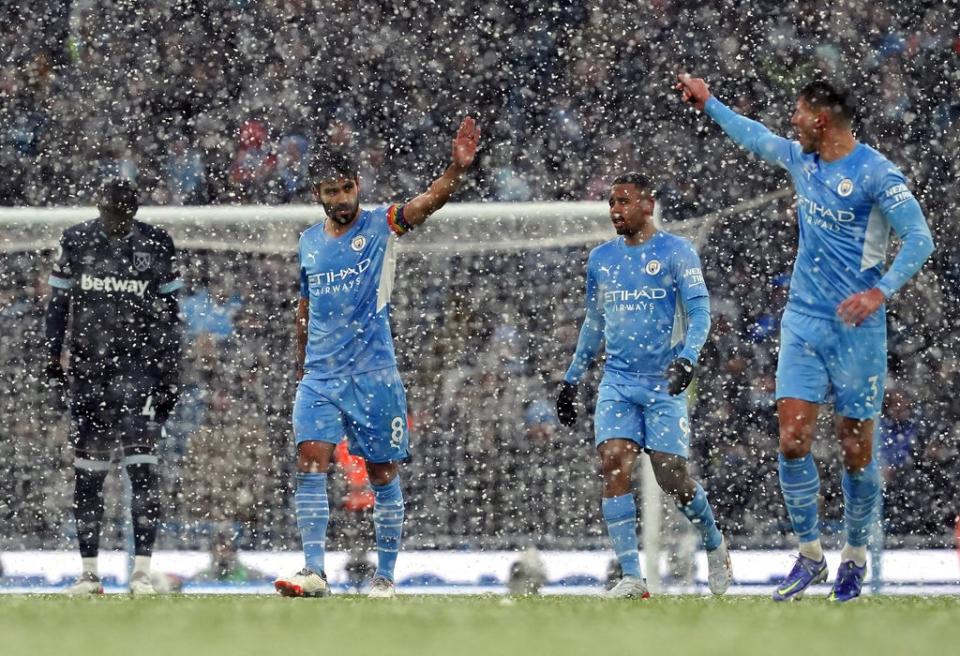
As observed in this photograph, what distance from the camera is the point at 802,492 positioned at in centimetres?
519

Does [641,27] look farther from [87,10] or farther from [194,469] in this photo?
[194,469]

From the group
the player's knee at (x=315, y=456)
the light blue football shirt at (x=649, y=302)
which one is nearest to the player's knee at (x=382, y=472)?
the player's knee at (x=315, y=456)

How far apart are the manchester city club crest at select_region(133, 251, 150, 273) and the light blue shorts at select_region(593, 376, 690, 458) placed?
1.82 m

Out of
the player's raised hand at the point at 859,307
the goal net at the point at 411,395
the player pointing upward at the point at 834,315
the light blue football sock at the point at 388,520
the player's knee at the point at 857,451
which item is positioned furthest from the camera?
the goal net at the point at 411,395

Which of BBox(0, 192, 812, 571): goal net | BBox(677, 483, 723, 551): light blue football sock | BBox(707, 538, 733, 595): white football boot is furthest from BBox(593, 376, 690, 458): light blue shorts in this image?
BBox(0, 192, 812, 571): goal net

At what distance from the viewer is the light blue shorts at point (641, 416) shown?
18.8 feet

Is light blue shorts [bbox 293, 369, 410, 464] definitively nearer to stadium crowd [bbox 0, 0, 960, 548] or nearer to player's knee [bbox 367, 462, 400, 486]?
player's knee [bbox 367, 462, 400, 486]

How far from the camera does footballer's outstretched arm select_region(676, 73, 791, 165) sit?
5229mm

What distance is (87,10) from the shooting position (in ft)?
46.5

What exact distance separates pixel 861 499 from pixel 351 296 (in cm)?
181

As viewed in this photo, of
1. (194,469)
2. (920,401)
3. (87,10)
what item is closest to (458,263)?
(194,469)

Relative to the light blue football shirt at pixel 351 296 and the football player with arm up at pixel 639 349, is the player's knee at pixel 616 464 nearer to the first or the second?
the football player with arm up at pixel 639 349

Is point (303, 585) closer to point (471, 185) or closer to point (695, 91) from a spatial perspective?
point (695, 91)

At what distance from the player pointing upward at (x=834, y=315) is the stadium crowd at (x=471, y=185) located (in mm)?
3580
